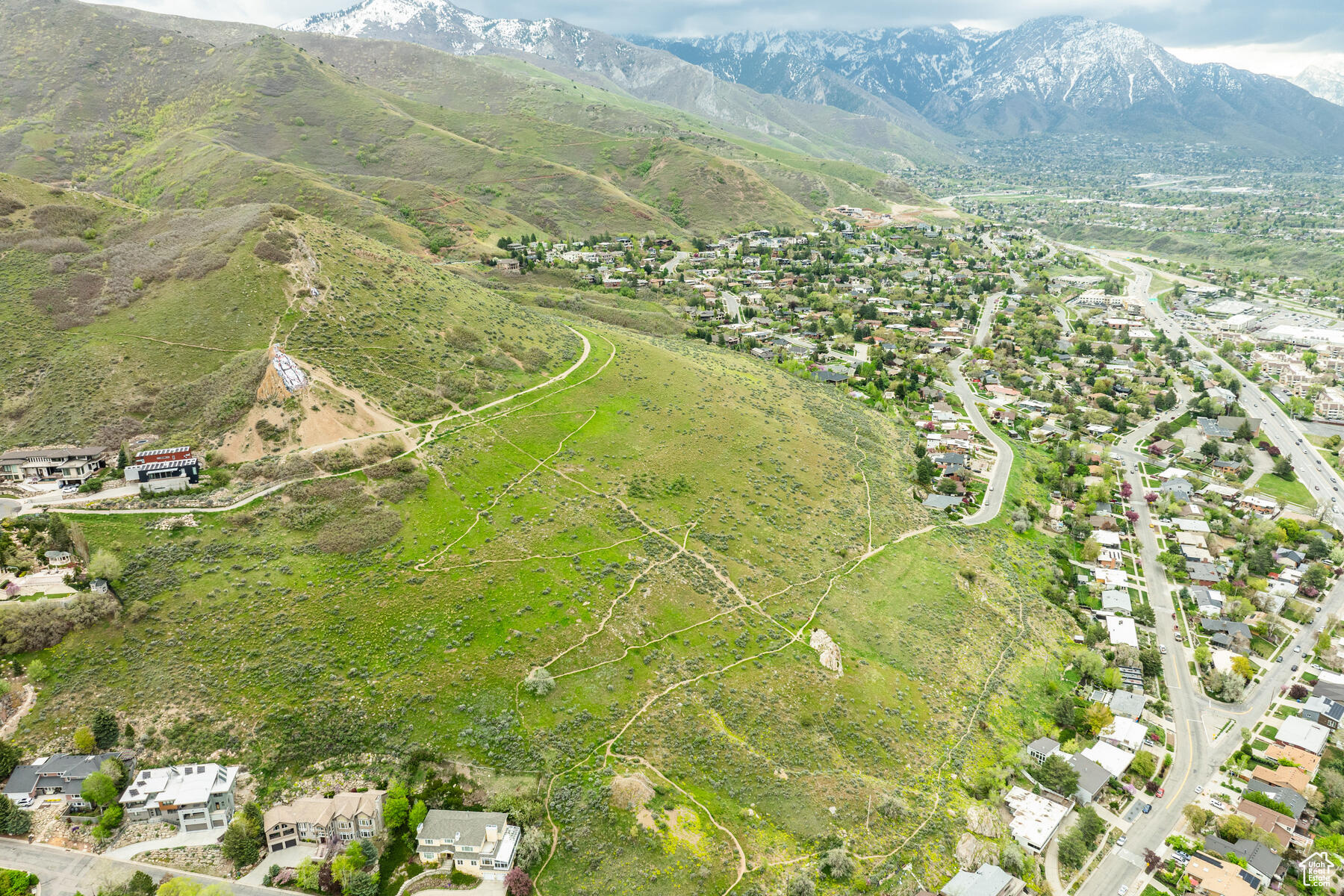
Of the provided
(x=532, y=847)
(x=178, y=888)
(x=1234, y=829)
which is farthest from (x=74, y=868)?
(x=1234, y=829)

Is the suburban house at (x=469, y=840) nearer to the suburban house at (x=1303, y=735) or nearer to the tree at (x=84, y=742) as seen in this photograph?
the tree at (x=84, y=742)

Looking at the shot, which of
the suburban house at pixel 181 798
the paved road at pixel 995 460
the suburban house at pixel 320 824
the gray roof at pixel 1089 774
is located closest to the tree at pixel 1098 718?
the gray roof at pixel 1089 774

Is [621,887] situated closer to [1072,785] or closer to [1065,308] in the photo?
[1072,785]

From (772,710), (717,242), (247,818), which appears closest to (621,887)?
(772,710)

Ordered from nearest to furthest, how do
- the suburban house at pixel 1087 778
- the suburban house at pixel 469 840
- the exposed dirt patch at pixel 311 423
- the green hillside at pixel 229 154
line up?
1. the suburban house at pixel 469 840
2. the suburban house at pixel 1087 778
3. the exposed dirt patch at pixel 311 423
4. the green hillside at pixel 229 154

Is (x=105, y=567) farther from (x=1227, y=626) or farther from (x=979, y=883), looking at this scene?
(x=1227, y=626)

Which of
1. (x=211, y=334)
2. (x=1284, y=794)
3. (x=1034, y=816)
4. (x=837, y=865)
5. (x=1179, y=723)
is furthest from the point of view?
(x=211, y=334)

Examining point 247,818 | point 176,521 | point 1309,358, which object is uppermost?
point 1309,358
